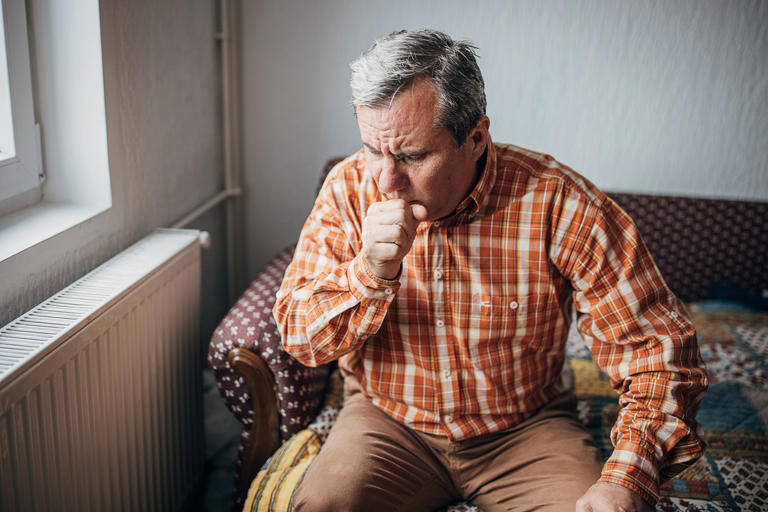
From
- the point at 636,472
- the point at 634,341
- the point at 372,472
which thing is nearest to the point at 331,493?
the point at 372,472

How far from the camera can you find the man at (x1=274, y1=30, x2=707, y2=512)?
107 centimetres

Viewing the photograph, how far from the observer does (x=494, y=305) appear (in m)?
1.23

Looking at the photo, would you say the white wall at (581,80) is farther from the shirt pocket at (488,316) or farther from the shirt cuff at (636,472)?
the shirt cuff at (636,472)

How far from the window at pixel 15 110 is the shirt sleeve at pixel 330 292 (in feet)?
1.91

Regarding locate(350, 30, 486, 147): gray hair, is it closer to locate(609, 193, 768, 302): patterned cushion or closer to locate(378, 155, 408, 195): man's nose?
locate(378, 155, 408, 195): man's nose

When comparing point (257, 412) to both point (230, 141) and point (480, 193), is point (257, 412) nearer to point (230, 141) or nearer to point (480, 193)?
A: point (480, 193)

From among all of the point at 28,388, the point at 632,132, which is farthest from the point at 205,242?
the point at 632,132

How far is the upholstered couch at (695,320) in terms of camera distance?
1.37 m

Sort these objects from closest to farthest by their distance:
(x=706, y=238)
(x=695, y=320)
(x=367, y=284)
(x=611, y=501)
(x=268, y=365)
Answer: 1. (x=611, y=501)
2. (x=367, y=284)
3. (x=268, y=365)
4. (x=695, y=320)
5. (x=706, y=238)

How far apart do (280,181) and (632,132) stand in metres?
1.28

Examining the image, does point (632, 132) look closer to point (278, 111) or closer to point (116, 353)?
point (278, 111)

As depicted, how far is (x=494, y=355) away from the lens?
125 cm

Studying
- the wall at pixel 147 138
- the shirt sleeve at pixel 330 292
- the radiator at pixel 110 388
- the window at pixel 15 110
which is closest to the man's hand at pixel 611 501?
the shirt sleeve at pixel 330 292

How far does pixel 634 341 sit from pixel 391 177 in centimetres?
55
